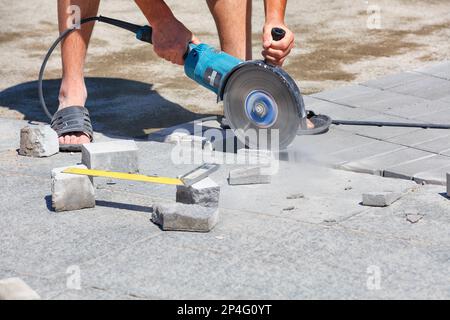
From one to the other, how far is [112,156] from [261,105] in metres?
0.74

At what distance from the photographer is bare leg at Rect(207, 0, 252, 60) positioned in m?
5.33

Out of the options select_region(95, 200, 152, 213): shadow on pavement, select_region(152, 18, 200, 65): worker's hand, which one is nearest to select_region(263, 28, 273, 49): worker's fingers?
select_region(152, 18, 200, 65): worker's hand

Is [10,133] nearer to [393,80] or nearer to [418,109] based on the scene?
[418,109]

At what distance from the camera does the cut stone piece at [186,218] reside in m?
3.87

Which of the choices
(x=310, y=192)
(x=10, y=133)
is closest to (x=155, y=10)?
(x=10, y=133)

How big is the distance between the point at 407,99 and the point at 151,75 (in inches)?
61.0

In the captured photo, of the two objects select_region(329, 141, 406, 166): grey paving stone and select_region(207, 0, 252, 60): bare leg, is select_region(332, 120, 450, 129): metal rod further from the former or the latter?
select_region(207, 0, 252, 60): bare leg

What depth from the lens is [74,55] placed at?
17.2 feet

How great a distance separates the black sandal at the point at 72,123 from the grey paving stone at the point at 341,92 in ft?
4.52

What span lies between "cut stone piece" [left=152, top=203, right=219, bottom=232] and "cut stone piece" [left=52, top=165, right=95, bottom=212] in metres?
0.36

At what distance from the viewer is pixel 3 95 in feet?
19.4

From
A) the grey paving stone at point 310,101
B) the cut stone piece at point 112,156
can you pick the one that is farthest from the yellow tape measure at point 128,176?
the grey paving stone at point 310,101

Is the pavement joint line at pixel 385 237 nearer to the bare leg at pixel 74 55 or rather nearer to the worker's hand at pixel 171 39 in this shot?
the worker's hand at pixel 171 39
